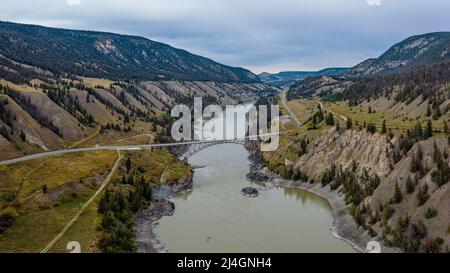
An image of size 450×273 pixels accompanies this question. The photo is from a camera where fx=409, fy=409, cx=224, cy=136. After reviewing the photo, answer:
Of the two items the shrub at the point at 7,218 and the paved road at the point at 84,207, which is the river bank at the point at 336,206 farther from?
the shrub at the point at 7,218

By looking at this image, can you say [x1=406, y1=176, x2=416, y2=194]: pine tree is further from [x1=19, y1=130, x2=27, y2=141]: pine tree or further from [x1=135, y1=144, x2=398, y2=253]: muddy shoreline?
[x1=19, y1=130, x2=27, y2=141]: pine tree

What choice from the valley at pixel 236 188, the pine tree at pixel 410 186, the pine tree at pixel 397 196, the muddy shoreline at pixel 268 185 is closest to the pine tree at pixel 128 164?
the valley at pixel 236 188

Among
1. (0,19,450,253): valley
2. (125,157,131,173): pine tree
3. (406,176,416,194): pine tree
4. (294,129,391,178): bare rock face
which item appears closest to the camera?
(0,19,450,253): valley

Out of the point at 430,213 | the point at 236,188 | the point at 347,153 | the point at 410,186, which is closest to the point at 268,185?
the point at 236,188

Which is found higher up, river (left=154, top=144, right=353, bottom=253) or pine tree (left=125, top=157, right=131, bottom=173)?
pine tree (left=125, top=157, right=131, bottom=173)

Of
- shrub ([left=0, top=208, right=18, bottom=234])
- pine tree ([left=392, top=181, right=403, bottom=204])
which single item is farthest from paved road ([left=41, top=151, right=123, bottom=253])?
pine tree ([left=392, top=181, right=403, bottom=204])

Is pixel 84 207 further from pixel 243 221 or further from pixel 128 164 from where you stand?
pixel 243 221

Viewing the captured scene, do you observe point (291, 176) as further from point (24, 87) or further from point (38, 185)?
point (24, 87)
